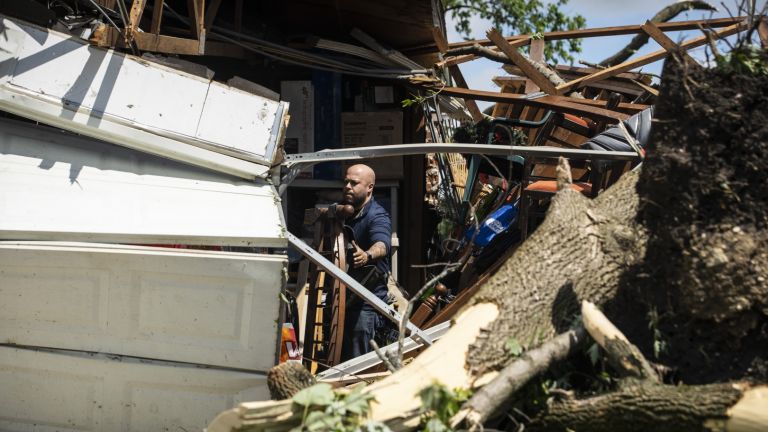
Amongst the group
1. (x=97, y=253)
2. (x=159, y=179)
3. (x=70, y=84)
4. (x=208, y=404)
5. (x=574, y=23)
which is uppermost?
(x=574, y=23)

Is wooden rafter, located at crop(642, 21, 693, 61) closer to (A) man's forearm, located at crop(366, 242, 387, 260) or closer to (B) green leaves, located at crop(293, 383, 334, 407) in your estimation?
(A) man's forearm, located at crop(366, 242, 387, 260)

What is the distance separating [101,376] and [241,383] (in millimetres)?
774

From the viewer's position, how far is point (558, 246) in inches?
169

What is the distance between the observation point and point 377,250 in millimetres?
6270

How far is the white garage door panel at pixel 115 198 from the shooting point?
4.80 meters

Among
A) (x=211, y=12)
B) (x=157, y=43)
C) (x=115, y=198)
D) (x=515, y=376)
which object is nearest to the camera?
(x=515, y=376)

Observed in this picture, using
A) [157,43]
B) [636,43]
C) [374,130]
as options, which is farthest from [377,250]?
[636,43]

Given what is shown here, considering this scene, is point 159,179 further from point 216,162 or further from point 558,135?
point 558,135

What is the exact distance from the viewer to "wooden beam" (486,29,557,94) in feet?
25.7

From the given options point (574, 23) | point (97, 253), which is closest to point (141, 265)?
point (97, 253)

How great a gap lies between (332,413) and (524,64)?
5199 mm

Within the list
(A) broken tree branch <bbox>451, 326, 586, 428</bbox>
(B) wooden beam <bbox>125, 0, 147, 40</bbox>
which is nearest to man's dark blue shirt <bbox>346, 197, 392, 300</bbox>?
(B) wooden beam <bbox>125, 0, 147, 40</bbox>

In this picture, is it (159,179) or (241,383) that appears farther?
(159,179)

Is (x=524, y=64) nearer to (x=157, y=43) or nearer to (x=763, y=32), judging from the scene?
(x=157, y=43)
